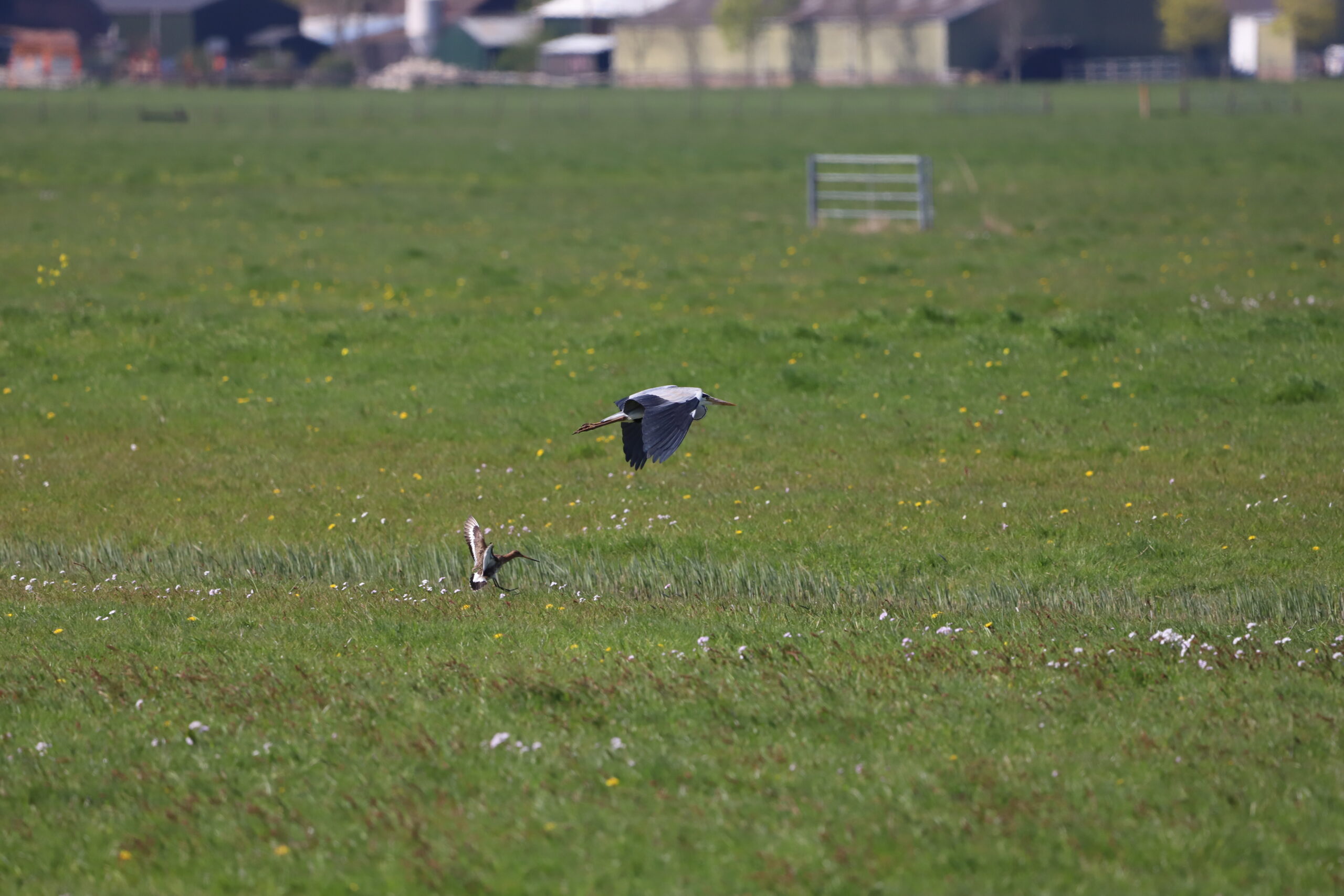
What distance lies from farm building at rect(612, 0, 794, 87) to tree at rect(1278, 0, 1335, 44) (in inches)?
1702

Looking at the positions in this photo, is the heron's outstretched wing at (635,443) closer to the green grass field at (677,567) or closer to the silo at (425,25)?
the green grass field at (677,567)

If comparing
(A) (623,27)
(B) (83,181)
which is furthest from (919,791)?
(A) (623,27)

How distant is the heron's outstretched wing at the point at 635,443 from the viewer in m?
8.97

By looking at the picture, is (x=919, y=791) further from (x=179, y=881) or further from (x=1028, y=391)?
(x=1028, y=391)

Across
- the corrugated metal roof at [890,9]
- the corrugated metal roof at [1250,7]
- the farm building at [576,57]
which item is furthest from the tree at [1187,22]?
the farm building at [576,57]

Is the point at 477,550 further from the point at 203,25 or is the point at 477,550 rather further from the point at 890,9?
the point at 203,25

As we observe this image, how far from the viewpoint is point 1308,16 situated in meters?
126

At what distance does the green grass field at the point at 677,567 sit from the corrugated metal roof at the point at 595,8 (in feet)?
A: 407

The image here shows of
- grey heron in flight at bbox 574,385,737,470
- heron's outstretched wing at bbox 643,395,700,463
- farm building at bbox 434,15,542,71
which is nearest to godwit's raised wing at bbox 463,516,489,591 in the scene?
grey heron in flight at bbox 574,385,737,470

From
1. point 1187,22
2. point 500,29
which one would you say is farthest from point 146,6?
point 1187,22

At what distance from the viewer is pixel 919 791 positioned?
7.03m

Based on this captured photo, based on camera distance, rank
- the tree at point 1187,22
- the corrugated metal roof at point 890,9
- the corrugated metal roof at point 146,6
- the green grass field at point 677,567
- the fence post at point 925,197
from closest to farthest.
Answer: the green grass field at point 677,567 → the fence post at point 925,197 → the corrugated metal roof at point 890,9 → the tree at point 1187,22 → the corrugated metal roof at point 146,6

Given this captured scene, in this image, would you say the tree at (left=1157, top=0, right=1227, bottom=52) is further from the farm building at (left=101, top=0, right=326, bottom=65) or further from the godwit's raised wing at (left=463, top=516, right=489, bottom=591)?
the godwit's raised wing at (left=463, top=516, right=489, bottom=591)

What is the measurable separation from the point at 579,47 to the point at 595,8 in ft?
27.3
